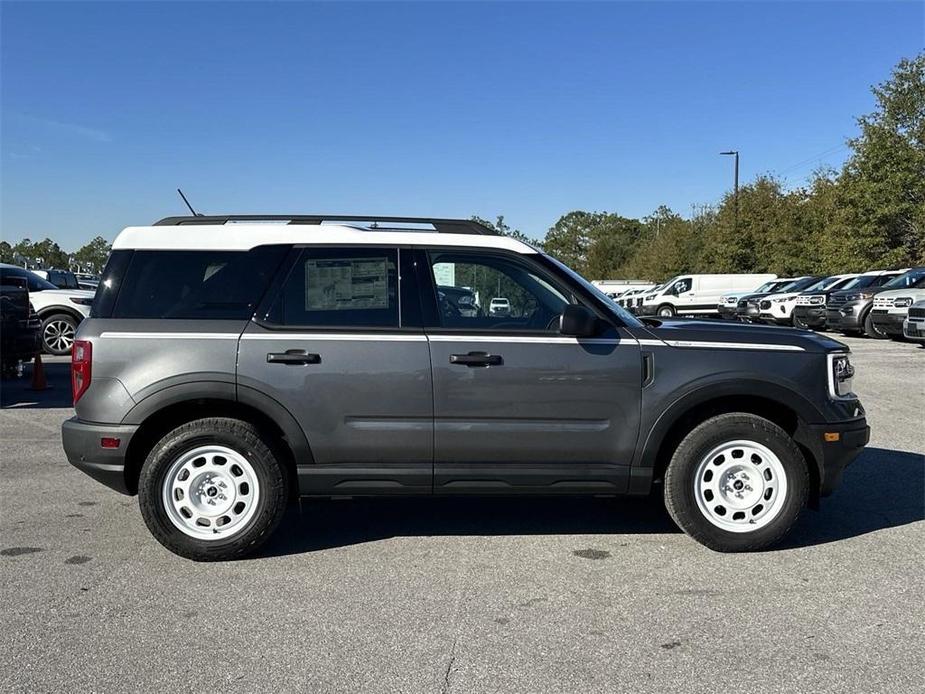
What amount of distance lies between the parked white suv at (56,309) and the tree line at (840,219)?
8.46m

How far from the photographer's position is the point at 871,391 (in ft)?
37.0

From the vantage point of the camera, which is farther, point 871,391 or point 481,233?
point 871,391

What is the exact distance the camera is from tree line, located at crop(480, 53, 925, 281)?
28.7m

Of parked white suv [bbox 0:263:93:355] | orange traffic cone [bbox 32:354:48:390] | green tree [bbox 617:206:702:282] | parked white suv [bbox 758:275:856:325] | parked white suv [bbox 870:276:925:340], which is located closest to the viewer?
orange traffic cone [bbox 32:354:48:390]

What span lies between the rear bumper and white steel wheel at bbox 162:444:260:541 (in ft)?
10.5

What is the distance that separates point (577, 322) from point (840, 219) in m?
29.5

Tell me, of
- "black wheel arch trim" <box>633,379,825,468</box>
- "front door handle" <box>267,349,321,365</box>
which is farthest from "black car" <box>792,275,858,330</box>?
"front door handle" <box>267,349,321,365</box>

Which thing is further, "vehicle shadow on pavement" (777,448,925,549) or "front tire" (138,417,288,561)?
"vehicle shadow on pavement" (777,448,925,549)

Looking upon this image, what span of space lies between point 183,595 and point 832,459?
3691 mm

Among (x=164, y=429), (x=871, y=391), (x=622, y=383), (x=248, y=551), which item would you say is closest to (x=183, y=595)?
(x=248, y=551)

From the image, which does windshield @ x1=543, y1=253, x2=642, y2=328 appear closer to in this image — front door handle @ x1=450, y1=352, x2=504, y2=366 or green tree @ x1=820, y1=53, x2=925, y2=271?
front door handle @ x1=450, y1=352, x2=504, y2=366

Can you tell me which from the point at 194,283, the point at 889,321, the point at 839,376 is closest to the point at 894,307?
the point at 889,321

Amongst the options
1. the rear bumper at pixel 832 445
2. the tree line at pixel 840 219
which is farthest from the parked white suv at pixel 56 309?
the rear bumper at pixel 832 445

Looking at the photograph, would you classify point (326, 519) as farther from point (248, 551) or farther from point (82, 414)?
point (82, 414)
